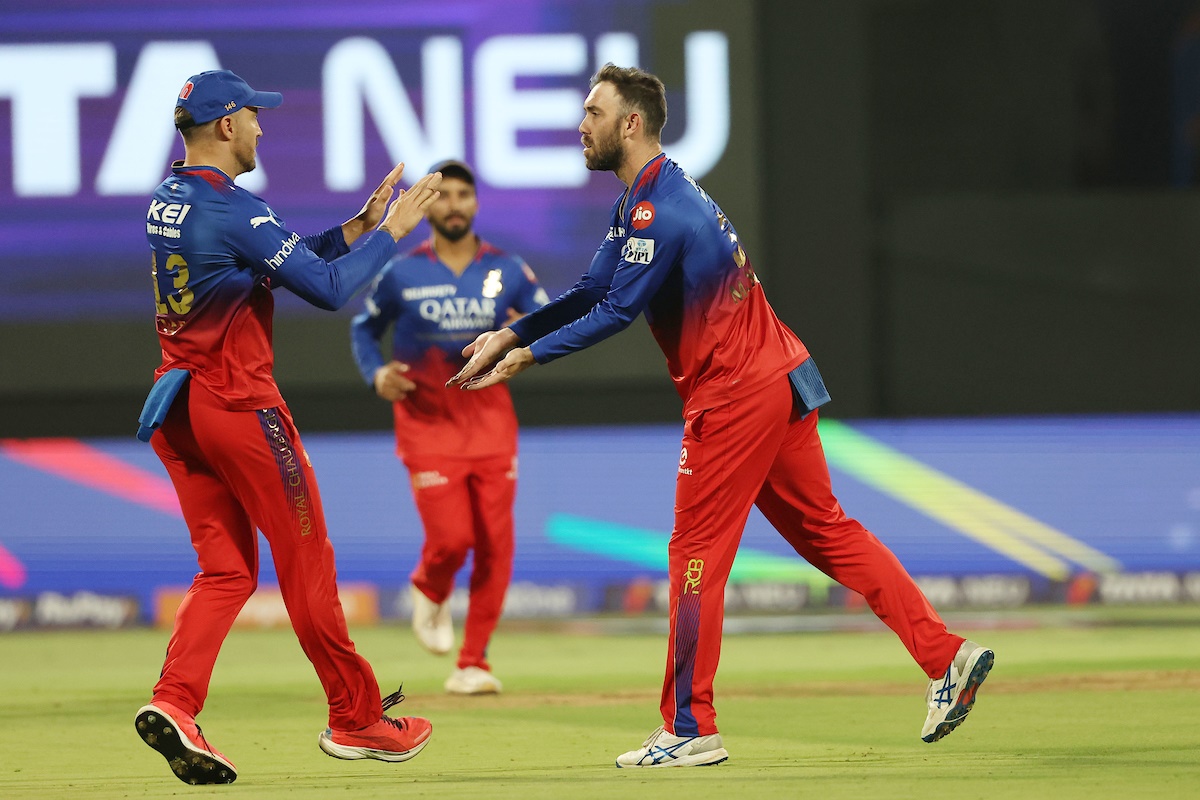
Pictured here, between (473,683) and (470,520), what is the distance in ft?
2.47

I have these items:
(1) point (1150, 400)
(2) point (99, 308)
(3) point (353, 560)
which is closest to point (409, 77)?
(2) point (99, 308)

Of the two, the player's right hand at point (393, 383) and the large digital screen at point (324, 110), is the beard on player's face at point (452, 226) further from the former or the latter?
the large digital screen at point (324, 110)

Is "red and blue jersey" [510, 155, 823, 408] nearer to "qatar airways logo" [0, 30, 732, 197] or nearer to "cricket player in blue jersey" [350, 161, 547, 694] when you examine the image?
"cricket player in blue jersey" [350, 161, 547, 694]

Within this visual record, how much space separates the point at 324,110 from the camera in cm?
1015

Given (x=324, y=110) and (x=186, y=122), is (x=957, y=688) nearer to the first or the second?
(x=186, y=122)

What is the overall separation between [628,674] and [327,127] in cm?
397

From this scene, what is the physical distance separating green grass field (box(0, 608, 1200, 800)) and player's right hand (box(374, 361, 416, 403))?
135cm

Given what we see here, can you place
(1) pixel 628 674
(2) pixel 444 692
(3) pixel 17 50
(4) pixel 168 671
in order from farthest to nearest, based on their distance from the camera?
(3) pixel 17 50, (1) pixel 628 674, (2) pixel 444 692, (4) pixel 168 671

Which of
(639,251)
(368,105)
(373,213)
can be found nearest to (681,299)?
(639,251)

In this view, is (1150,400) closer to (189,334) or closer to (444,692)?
(444,692)

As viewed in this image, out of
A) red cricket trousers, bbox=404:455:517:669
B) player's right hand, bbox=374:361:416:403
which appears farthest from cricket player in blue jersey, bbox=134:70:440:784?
player's right hand, bbox=374:361:416:403

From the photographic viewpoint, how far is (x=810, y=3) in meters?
10.6

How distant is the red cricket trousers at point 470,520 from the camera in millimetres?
7590

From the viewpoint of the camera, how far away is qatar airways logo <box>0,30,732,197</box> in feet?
33.2
